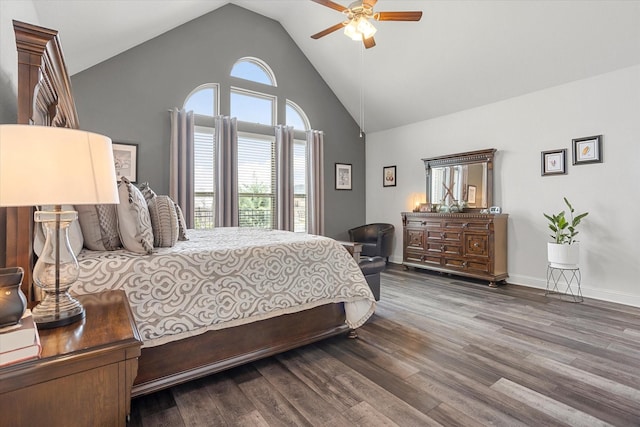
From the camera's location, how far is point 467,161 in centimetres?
488

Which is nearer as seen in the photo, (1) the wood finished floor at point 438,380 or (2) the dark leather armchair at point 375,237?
(1) the wood finished floor at point 438,380

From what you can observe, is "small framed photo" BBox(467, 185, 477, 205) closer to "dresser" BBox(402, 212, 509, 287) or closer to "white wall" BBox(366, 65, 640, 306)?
"white wall" BBox(366, 65, 640, 306)

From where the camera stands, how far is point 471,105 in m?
4.85

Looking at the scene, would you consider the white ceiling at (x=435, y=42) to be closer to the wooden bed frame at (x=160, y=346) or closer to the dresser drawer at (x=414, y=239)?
the wooden bed frame at (x=160, y=346)

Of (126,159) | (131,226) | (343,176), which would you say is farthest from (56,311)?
(343,176)

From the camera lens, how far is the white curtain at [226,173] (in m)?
4.80

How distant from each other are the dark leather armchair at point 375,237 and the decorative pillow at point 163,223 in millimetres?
4025

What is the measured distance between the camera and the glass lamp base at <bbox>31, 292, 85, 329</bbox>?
104 cm

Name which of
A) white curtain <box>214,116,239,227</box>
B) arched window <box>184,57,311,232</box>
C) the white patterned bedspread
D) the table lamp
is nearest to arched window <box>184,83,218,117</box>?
arched window <box>184,57,311,232</box>

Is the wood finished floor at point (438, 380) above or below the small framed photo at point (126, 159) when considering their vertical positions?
below

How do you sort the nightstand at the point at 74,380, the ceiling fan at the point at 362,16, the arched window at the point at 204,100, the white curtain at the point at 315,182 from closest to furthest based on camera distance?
the nightstand at the point at 74,380 < the ceiling fan at the point at 362,16 < the arched window at the point at 204,100 < the white curtain at the point at 315,182

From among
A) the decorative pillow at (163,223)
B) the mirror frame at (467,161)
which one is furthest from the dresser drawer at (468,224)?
the decorative pillow at (163,223)

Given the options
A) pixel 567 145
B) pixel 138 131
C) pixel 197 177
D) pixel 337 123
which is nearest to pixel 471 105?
pixel 567 145

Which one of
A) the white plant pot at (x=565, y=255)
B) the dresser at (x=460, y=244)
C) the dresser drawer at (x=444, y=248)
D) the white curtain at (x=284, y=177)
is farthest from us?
the white curtain at (x=284, y=177)
